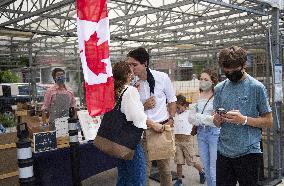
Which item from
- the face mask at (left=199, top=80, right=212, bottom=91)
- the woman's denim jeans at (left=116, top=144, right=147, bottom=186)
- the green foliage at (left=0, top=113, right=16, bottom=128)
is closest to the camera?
the woman's denim jeans at (left=116, top=144, right=147, bottom=186)

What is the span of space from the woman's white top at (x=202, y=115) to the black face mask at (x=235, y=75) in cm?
100

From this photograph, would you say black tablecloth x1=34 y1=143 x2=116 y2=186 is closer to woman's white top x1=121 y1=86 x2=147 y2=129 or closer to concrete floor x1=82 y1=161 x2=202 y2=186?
concrete floor x1=82 y1=161 x2=202 y2=186

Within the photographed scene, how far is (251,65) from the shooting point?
549 centimetres

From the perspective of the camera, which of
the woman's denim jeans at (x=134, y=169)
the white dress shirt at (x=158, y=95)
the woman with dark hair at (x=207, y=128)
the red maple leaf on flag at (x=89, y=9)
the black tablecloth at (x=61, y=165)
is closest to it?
the red maple leaf on flag at (x=89, y=9)

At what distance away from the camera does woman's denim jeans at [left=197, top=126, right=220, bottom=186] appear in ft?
13.0

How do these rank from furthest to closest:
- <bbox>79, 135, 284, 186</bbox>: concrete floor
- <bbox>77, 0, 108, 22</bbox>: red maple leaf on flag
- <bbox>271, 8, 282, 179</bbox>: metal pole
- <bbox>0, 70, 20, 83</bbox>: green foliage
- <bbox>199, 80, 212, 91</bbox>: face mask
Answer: <bbox>0, 70, 20, 83</bbox>: green foliage → <bbox>79, 135, 284, 186</bbox>: concrete floor → <bbox>271, 8, 282, 179</bbox>: metal pole → <bbox>199, 80, 212, 91</bbox>: face mask → <bbox>77, 0, 108, 22</bbox>: red maple leaf on flag

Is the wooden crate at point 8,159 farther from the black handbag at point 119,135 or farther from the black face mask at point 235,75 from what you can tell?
the black face mask at point 235,75

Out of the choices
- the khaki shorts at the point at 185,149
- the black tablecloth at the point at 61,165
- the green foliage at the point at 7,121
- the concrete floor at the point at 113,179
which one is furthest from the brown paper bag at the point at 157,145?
the green foliage at the point at 7,121

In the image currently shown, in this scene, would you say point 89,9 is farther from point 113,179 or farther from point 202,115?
point 113,179

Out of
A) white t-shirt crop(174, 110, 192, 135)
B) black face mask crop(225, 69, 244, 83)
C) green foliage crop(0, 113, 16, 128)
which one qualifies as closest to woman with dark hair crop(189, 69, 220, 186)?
black face mask crop(225, 69, 244, 83)

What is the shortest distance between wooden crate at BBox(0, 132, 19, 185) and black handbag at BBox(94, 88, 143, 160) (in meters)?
2.09

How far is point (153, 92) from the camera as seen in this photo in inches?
149

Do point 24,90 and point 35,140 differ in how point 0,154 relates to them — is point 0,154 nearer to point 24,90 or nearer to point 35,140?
point 35,140

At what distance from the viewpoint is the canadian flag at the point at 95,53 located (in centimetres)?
272
